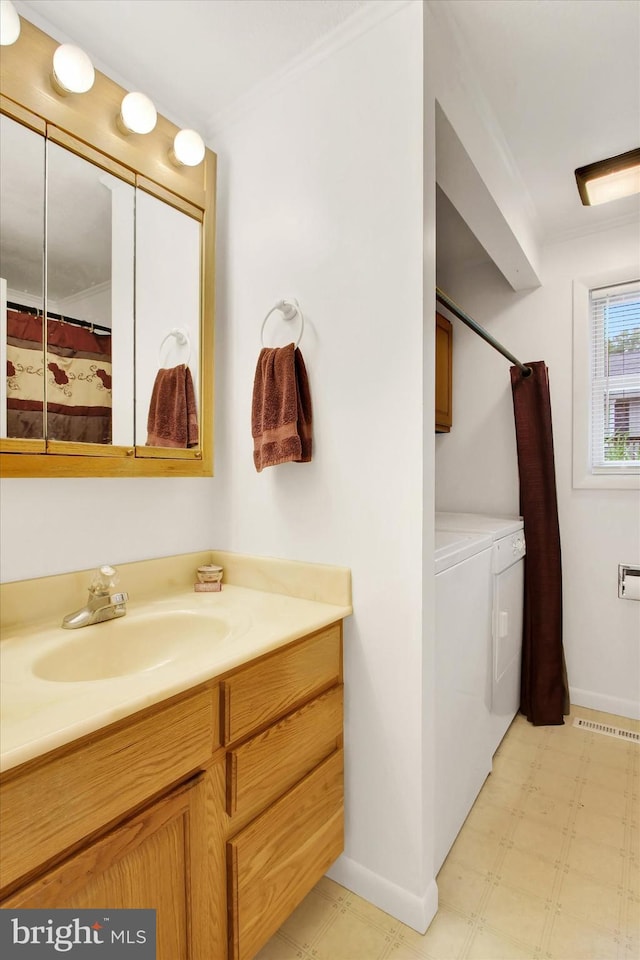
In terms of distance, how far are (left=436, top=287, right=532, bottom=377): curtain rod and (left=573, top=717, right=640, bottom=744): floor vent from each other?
69.8 inches

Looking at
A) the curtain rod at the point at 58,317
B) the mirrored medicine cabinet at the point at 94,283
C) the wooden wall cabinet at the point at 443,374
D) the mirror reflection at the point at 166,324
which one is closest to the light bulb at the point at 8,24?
the mirrored medicine cabinet at the point at 94,283

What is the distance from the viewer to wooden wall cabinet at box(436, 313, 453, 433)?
2.62 metres

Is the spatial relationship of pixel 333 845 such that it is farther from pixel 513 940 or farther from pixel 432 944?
pixel 513 940

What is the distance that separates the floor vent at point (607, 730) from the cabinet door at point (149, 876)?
205 cm

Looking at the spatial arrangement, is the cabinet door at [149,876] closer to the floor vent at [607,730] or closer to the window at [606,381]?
the floor vent at [607,730]

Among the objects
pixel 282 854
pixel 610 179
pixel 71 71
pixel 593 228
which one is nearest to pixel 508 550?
pixel 282 854

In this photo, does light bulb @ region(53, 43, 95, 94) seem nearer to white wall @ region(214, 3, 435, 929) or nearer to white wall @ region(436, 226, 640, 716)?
white wall @ region(214, 3, 435, 929)

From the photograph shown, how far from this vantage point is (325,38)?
4.66ft

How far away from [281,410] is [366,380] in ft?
0.89

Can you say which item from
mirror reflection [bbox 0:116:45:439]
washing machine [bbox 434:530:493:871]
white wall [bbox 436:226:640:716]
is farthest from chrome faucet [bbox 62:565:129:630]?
white wall [bbox 436:226:640:716]

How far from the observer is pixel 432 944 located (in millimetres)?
1273

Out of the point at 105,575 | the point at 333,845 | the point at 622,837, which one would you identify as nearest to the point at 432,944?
the point at 333,845

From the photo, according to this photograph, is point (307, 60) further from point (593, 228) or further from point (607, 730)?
point (607, 730)

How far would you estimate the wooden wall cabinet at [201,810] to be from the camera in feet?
2.45
